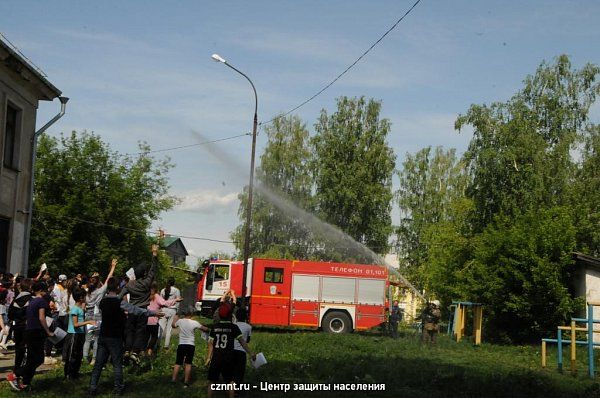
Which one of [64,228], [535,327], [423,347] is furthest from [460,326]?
[64,228]

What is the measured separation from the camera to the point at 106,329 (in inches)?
437

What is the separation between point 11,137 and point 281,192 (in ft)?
118

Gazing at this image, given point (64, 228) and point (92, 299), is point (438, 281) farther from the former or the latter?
point (92, 299)

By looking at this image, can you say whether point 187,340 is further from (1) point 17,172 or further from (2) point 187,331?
(1) point 17,172

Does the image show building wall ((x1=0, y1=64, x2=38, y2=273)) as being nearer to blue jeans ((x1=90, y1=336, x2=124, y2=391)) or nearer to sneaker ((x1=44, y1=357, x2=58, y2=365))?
sneaker ((x1=44, y1=357, x2=58, y2=365))

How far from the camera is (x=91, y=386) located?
36.1 feet

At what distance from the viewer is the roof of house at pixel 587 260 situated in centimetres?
2668

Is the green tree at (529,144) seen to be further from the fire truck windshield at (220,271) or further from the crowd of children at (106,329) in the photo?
the crowd of children at (106,329)

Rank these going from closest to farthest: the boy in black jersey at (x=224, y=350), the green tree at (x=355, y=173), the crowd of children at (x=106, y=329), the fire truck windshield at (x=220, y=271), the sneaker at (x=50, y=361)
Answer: the boy in black jersey at (x=224, y=350) < the crowd of children at (x=106, y=329) < the sneaker at (x=50, y=361) < the fire truck windshield at (x=220, y=271) < the green tree at (x=355, y=173)

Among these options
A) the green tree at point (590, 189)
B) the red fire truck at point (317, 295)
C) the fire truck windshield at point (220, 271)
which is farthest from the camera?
the green tree at point (590, 189)

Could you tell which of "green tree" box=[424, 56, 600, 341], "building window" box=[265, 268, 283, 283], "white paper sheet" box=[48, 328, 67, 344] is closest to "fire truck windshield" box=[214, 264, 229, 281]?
"building window" box=[265, 268, 283, 283]

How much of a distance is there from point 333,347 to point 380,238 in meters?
35.7

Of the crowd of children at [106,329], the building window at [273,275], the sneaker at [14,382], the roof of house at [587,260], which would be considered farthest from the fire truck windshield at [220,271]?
the sneaker at [14,382]

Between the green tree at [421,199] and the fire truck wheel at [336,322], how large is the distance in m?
29.8
